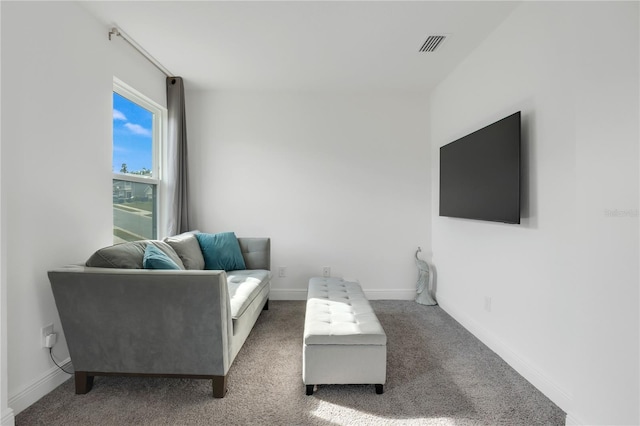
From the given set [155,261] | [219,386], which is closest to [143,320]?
[155,261]

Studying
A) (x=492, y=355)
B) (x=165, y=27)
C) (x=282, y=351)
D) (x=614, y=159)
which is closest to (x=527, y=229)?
(x=614, y=159)

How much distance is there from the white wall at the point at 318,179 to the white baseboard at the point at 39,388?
203 centimetres

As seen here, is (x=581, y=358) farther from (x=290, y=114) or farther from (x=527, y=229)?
(x=290, y=114)

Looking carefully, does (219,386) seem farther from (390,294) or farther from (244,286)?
(390,294)

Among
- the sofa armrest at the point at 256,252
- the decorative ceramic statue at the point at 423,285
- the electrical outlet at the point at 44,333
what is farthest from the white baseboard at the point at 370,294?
the electrical outlet at the point at 44,333

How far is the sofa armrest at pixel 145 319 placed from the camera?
5.62 ft

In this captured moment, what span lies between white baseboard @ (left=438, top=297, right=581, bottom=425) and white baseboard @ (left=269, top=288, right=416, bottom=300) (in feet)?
2.52

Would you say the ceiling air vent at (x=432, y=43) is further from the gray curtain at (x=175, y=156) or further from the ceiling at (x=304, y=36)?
the gray curtain at (x=175, y=156)

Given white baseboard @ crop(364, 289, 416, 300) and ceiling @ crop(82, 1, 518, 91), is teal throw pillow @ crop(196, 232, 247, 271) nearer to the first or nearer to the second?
white baseboard @ crop(364, 289, 416, 300)

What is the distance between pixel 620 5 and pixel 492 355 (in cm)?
224

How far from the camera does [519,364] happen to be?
2156mm

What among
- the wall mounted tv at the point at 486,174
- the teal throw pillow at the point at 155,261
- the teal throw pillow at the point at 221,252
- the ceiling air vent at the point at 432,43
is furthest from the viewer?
the teal throw pillow at the point at 221,252

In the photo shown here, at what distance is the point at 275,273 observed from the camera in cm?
386

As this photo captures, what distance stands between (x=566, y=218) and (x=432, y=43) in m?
1.77
